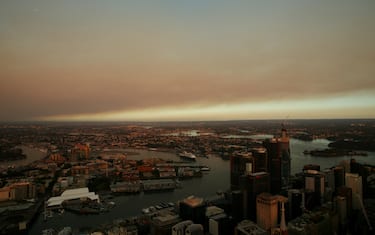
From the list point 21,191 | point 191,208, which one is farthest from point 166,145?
point 191,208

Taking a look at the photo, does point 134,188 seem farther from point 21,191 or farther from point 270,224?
point 270,224

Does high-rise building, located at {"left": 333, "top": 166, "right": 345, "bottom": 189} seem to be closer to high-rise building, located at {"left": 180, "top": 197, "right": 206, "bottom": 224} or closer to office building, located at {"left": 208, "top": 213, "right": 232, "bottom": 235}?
office building, located at {"left": 208, "top": 213, "right": 232, "bottom": 235}

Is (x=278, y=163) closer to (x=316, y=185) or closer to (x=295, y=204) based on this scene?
(x=316, y=185)

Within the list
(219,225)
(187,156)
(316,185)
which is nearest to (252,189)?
(316,185)

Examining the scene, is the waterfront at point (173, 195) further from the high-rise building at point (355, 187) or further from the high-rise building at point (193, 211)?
the high-rise building at point (355, 187)

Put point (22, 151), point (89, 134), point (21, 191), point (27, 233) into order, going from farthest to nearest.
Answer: point (89, 134) → point (22, 151) → point (21, 191) → point (27, 233)

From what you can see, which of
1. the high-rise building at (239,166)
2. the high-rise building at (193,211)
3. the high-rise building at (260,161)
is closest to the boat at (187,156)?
the high-rise building at (239,166)

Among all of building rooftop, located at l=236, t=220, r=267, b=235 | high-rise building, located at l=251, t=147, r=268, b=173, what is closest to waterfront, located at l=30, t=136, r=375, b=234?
high-rise building, located at l=251, t=147, r=268, b=173
